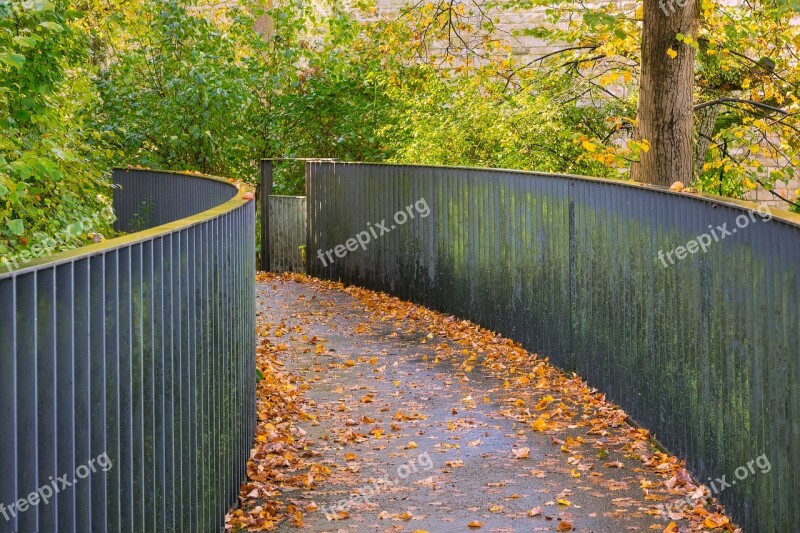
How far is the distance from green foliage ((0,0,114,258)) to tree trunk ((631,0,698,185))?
587cm

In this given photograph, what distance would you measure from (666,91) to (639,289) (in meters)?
4.69

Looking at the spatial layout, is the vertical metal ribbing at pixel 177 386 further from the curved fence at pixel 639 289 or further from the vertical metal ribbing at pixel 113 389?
the curved fence at pixel 639 289

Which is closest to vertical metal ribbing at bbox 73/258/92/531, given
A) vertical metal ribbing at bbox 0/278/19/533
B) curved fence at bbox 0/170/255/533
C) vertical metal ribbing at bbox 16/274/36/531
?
curved fence at bbox 0/170/255/533

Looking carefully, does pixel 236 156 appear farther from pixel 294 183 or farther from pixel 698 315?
pixel 698 315

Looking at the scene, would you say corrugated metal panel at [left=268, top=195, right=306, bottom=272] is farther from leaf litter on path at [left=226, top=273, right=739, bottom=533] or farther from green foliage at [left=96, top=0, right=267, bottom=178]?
leaf litter on path at [left=226, top=273, right=739, bottom=533]

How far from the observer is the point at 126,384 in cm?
412

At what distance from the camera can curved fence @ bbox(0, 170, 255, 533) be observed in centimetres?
312

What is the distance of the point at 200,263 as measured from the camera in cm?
560

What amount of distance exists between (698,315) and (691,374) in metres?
0.38

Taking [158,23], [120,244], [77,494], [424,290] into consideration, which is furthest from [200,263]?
[158,23]

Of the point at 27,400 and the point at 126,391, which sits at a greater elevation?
the point at 27,400

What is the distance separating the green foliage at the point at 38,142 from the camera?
7602 mm

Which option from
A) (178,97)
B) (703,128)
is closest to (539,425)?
(703,128)

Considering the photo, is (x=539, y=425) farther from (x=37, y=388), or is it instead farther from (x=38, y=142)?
(x=37, y=388)
